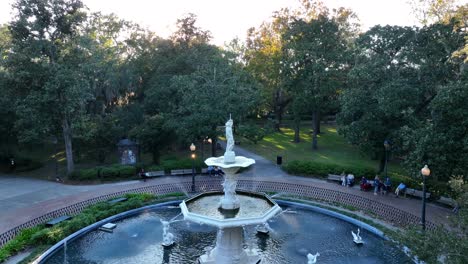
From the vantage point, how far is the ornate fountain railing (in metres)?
16.7

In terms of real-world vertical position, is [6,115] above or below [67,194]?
above

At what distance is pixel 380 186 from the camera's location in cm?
2181

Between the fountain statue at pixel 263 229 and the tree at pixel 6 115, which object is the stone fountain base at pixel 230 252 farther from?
the tree at pixel 6 115

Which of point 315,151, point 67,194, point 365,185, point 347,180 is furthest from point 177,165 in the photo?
point 315,151

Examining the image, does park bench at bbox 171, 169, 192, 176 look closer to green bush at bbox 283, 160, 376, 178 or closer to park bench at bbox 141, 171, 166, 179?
park bench at bbox 141, 171, 166, 179

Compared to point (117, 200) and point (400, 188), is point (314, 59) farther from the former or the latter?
point (117, 200)

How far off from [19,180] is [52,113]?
561 centimetres

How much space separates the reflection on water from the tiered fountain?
1048mm

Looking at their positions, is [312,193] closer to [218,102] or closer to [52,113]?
[218,102]

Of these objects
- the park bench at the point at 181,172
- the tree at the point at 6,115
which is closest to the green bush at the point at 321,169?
the park bench at the point at 181,172

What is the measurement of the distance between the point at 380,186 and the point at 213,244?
12.0 meters

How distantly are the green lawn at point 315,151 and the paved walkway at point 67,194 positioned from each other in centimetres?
528

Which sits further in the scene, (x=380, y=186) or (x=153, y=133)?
(x=153, y=133)

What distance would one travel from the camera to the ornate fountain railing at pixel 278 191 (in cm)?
1672
